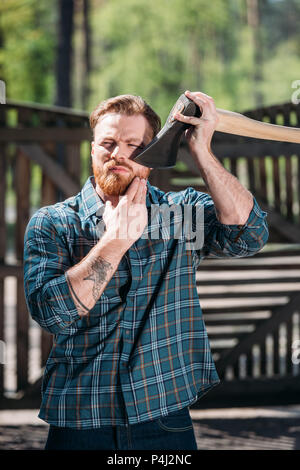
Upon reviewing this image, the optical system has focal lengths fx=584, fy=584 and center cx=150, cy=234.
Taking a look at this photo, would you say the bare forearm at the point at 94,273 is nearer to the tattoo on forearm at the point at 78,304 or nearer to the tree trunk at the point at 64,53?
the tattoo on forearm at the point at 78,304

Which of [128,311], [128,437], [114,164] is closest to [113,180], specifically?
[114,164]

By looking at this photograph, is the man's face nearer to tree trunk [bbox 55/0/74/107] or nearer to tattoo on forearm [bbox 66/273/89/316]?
tattoo on forearm [bbox 66/273/89/316]

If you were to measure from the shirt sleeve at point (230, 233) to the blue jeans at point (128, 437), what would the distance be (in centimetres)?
51

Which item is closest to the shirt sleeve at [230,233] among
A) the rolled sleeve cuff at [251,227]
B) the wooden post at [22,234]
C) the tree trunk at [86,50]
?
the rolled sleeve cuff at [251,227]

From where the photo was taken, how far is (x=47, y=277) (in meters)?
1.53

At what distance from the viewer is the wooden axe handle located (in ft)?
5.35

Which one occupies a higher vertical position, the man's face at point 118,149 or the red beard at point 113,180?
the man's face at point 118,149

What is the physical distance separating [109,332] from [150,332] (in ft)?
0.38

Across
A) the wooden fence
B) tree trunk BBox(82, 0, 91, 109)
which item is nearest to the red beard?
the wooden fence

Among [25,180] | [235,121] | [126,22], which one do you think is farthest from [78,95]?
[235,121]

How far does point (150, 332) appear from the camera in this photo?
5.40ft

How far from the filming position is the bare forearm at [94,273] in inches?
57.7
